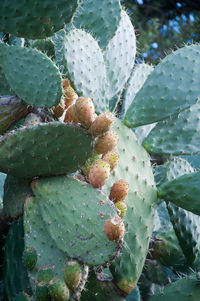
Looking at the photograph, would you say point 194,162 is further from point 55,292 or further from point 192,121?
point 55,292

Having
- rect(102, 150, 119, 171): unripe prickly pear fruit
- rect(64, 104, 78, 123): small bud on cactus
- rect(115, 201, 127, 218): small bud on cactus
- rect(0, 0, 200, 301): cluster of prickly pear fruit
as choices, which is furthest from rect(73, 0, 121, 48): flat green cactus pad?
rect(115, 201, 127, 218): small bud on cactus

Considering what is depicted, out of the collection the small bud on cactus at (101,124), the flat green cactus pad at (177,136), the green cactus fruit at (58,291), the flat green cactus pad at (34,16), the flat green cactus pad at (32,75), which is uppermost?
the flat green cactus pad at (34,16)

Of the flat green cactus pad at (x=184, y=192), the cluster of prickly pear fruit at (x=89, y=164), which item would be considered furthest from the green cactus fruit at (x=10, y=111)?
the flat green cactus pad at (x=184, y=192)

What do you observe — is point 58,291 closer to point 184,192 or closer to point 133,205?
point 133,205

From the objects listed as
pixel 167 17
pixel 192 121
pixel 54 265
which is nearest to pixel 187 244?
pixel 192 121

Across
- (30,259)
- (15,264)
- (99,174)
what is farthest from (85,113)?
(15,264)

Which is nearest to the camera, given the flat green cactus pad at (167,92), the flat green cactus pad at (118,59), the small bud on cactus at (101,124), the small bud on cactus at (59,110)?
the small bud on cactus at (101,124)

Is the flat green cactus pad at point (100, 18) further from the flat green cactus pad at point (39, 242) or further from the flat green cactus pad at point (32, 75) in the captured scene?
the flat green cactus pad at point (39, 242)
